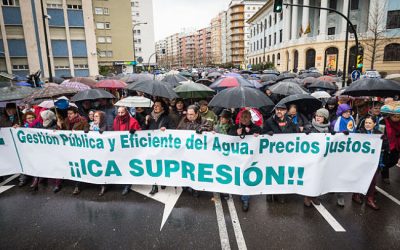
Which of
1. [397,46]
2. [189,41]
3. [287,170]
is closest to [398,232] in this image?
[287,170]

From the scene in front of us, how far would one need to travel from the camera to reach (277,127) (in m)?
4.75

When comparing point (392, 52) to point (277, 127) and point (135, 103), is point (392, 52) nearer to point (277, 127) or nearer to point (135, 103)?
point (277, 127)

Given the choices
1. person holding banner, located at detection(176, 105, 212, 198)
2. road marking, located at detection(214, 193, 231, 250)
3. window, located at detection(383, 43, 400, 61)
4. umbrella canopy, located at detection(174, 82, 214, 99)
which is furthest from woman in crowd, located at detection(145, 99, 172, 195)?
window, located at detection(383, 43, 400, 61)

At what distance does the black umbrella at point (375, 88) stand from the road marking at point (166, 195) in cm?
440

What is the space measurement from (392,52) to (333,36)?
8525mm

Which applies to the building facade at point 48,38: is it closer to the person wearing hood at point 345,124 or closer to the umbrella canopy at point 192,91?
the umbrella canopy at point 192,91

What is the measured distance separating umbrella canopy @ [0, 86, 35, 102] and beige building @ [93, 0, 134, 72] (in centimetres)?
5043

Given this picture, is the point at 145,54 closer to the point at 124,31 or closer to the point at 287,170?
the point at 124,31

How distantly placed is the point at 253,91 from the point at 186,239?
2.81 m

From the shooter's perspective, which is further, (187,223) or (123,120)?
(123,120)

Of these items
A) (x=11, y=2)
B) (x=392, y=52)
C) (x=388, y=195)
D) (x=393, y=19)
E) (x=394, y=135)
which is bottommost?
(x=388, y=195)

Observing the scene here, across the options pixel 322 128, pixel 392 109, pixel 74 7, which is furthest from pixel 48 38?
pixel 392 109

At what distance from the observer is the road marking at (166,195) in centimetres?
459

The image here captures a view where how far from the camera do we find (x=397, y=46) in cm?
3419
